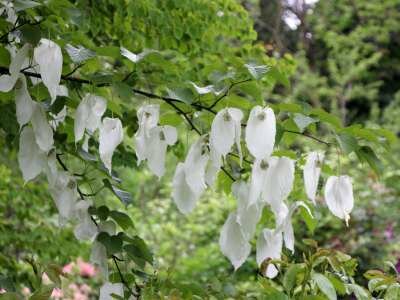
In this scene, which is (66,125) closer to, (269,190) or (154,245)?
(269,190)

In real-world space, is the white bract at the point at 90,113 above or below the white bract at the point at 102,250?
above

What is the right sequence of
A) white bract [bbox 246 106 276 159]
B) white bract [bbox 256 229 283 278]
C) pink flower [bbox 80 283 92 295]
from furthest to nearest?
1. pink flower [bbox 80 283 92 295]
2. white bract [bbox 256 229 283 278]
3. white bract [bbox 246 106 276 159]

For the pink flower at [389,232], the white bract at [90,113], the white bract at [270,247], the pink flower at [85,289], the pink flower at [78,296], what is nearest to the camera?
the white bract at [90,113]

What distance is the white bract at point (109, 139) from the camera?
0.92 metres

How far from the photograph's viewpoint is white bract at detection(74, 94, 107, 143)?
3.09 feet

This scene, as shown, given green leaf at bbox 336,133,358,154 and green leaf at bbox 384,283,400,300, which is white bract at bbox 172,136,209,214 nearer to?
green leaf at bbox 336,133,358,154

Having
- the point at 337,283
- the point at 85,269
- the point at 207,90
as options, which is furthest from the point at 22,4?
the point at 85,269

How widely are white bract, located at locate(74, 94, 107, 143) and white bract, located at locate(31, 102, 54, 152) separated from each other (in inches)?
1.6

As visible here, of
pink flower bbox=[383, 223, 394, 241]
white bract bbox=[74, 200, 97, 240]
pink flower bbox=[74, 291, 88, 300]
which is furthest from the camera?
pink flower bbox=[383, 223, 394, 241]

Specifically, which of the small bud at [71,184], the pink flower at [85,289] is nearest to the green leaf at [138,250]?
the small bud at [71,184]

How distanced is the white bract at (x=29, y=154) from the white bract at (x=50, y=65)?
15cm

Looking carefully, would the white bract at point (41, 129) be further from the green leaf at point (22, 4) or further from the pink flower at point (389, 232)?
the pink flower at point (389, 232)

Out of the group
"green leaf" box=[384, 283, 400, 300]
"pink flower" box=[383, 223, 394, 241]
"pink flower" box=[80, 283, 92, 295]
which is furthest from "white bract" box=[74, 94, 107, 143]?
"pink flower" box=[383, 223, 394, 241]

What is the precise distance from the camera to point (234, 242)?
964mm
